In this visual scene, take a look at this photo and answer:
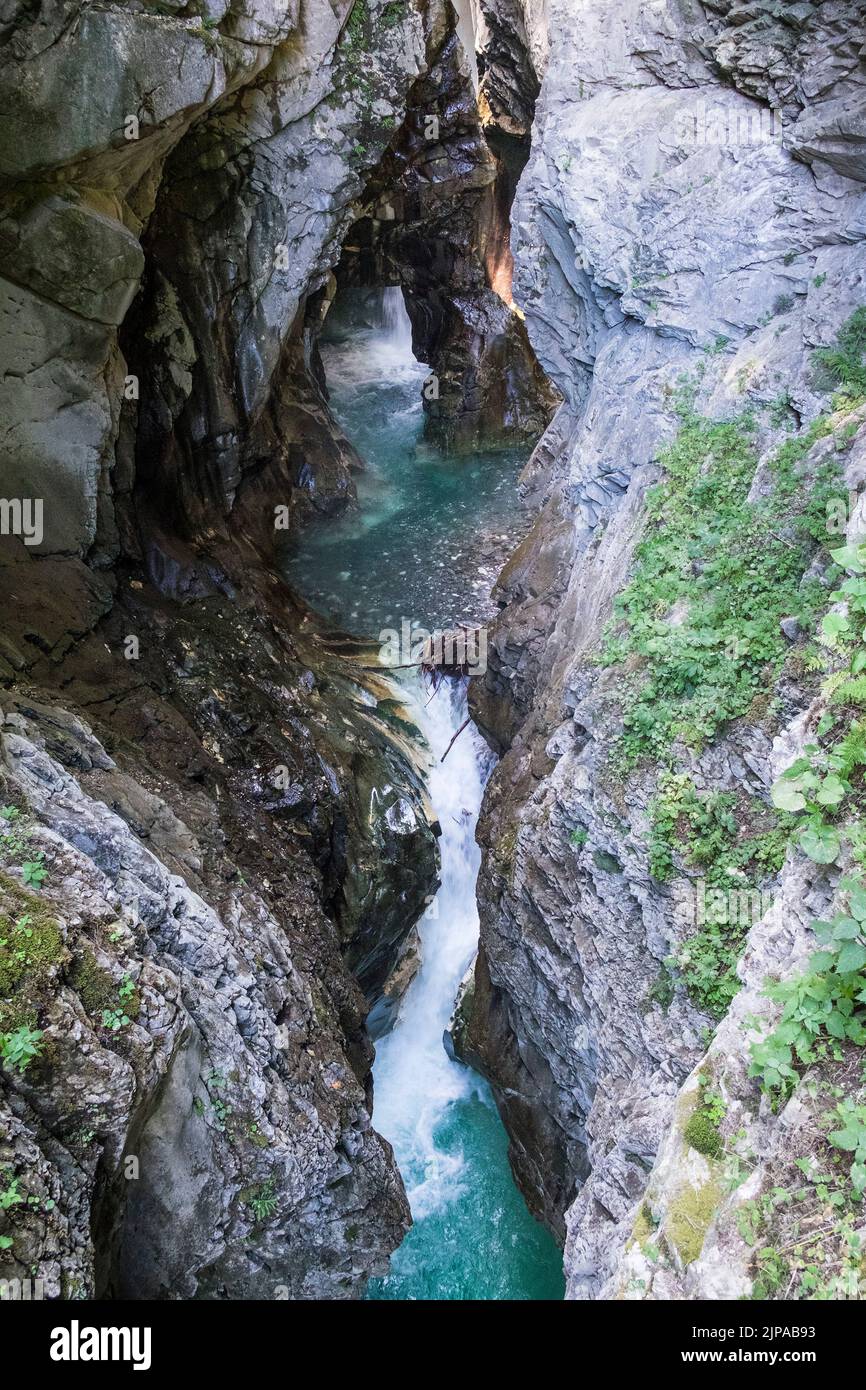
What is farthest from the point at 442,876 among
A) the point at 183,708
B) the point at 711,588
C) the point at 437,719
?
the point at 711,588

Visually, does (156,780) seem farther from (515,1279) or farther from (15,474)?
(515,1279)

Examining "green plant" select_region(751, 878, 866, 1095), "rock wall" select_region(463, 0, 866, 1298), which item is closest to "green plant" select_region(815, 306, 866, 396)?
"rock wall" select_region(463, 0, 866, 1298)

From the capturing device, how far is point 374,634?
52.2 feet

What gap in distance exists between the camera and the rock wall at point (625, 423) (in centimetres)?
770

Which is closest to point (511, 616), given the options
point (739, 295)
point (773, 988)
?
point (739, 295)

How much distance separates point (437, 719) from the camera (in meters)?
14.7

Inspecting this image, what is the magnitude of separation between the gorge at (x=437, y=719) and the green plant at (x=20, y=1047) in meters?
0.03

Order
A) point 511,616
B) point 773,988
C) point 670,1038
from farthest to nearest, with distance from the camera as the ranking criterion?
1. point 511,616
2. point 670,1038
3. point 773,988

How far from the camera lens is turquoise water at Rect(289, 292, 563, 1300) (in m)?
11.1

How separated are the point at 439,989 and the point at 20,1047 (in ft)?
28.9

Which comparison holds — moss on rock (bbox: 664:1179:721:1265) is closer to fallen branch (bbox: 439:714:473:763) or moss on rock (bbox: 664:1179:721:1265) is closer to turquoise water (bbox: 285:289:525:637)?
fallen branch (bbox: 439:714:473:763)

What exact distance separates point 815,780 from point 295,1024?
535 centimetres

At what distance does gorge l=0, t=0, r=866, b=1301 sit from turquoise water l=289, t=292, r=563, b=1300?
0.24 ft

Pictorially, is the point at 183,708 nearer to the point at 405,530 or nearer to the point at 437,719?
the point at 437,719
